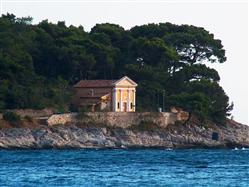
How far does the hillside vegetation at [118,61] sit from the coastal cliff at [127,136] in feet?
5.89

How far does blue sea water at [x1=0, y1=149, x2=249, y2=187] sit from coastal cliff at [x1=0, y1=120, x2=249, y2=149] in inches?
111

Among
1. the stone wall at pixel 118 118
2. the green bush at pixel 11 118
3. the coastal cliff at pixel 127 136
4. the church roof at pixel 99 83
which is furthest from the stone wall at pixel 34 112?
the church roof at pixel 99 83

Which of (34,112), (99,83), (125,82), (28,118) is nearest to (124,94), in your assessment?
(125,82)

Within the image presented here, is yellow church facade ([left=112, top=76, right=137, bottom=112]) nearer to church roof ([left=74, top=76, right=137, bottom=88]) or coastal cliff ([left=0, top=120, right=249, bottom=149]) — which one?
church roof ([left=74, top=76, right=137, bottom=88])

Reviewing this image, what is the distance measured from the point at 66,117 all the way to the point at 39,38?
613 inches

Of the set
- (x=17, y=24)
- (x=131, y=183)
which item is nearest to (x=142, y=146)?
(x=17, y=24)

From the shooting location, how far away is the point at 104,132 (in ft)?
345

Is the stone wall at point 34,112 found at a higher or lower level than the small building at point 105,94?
lower

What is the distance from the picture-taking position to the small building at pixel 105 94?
11356 cm

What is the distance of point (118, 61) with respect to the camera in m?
120

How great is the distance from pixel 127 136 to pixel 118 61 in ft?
50.0

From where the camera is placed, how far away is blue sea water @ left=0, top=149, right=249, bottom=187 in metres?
64.4

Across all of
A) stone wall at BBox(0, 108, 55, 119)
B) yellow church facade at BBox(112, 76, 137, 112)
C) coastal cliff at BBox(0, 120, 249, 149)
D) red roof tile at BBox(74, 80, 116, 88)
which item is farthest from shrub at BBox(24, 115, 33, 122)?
yellow church facade at BBox(112, 76, 137, 112)

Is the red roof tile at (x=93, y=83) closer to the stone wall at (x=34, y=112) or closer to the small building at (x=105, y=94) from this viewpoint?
the small building at (x=105, y=94)
